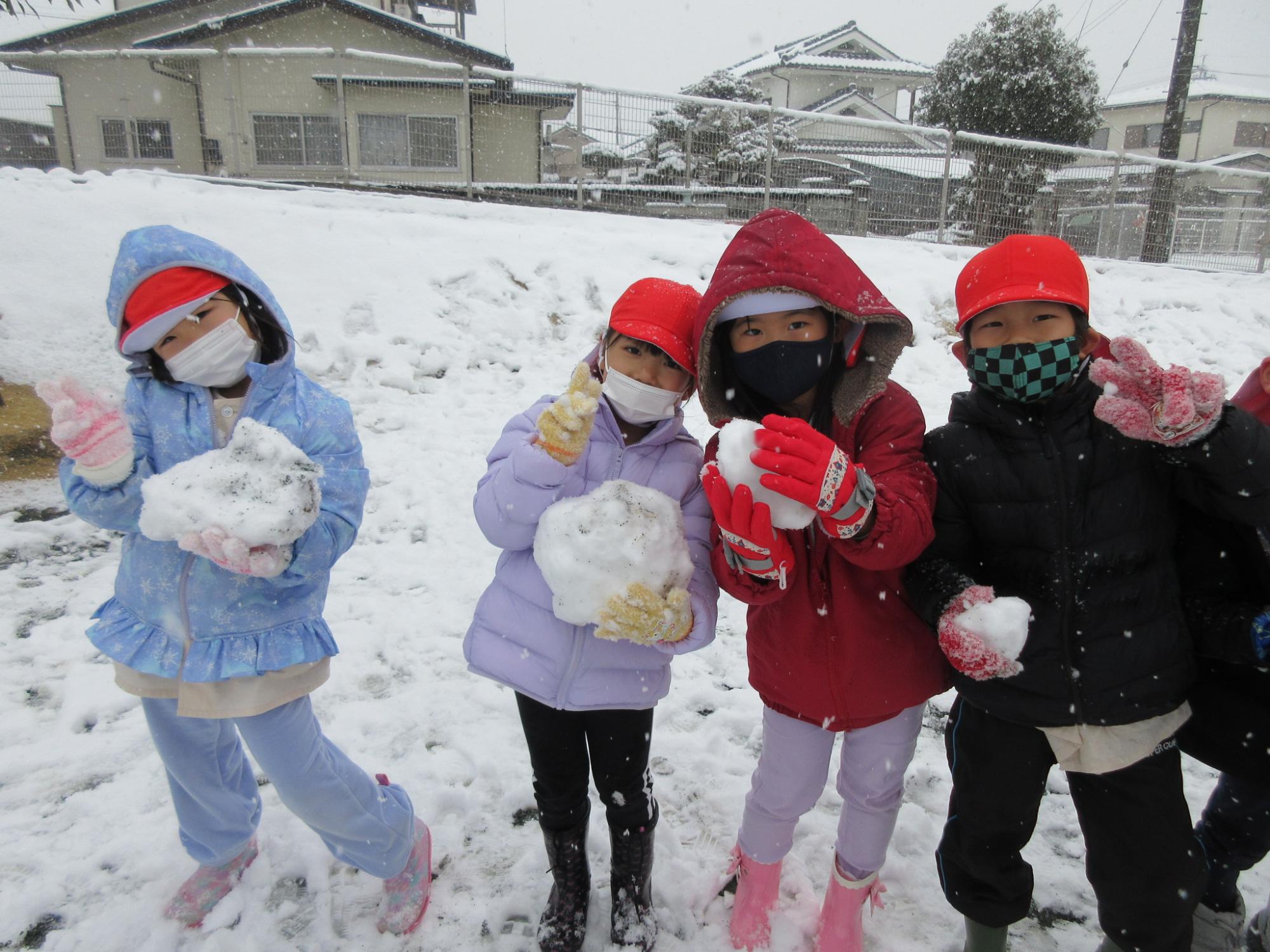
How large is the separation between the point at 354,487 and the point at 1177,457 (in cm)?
194

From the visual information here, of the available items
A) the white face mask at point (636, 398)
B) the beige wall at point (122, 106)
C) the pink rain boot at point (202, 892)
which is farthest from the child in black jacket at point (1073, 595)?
the beige wall at point (122, 106)

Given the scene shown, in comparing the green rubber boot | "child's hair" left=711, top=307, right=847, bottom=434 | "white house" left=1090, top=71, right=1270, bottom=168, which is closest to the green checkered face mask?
"child's hair" left=711, top=307, right=847, bottom=434

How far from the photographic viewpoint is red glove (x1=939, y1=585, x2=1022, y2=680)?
1.56m

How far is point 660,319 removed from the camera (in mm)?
1813

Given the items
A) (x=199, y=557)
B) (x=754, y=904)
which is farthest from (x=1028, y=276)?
(x=199, y=557)

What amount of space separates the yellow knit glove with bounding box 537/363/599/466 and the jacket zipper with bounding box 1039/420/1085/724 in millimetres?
1096

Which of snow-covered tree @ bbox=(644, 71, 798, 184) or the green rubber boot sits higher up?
snow-covered tree @ bbox=(644, 71, 798, 184)

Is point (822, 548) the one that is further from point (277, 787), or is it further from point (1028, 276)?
point (277, 787)

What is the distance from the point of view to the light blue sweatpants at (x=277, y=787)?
1.87 metres

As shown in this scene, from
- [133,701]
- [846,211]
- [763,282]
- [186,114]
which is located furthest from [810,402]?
[186,114]

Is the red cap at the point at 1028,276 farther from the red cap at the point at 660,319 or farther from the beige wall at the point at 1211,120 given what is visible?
the beige wall at the point at 1211,120

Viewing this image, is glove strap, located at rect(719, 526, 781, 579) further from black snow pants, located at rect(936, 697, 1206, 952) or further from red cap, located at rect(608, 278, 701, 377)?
black snow pants, located at rect(936, 697, 1206, 952)

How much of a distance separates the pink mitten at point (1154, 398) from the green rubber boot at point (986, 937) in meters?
1.32

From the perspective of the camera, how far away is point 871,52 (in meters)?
30.0
